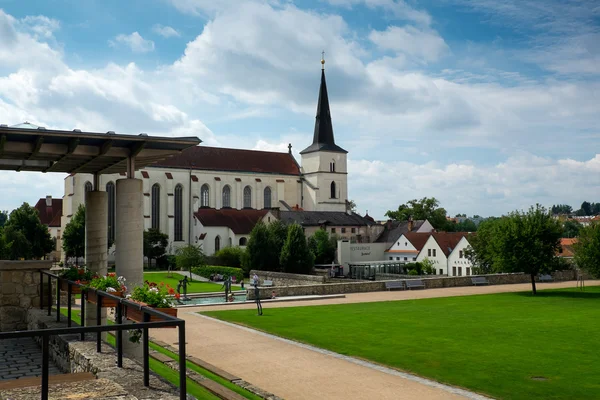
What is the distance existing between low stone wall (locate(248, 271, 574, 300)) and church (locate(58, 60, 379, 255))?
3920 cm

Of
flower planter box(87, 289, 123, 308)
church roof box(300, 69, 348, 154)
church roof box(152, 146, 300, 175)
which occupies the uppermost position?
church roof box(300, 69, 348, 154)

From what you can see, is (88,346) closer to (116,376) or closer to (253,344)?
(116,376)

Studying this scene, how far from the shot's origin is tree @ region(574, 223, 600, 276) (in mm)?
35438

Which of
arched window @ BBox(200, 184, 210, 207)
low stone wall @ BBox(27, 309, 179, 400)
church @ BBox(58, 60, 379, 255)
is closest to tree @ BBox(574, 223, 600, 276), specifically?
low stone wall @ BBox(27, 309, 179, 400)

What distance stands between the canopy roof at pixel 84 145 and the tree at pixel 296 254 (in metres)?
42.3

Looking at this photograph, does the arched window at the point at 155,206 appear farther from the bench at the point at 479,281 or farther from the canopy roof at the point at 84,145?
the canopy roof at the point at 84,145

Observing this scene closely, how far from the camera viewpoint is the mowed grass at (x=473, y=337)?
12.2m

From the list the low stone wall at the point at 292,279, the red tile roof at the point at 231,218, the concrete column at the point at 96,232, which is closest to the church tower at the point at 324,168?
the red tile roof at the point at 231,218

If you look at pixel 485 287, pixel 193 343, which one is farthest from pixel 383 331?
pixel 485 287

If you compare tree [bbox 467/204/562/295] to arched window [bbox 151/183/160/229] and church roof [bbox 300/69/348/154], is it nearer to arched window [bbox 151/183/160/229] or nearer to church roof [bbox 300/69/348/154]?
arched window [bbox 151/183/160/229]

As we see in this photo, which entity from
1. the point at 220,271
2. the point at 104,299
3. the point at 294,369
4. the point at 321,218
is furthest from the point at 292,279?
the point at 104,299

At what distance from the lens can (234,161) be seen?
9200 centimetres

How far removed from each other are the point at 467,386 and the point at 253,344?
709 cm

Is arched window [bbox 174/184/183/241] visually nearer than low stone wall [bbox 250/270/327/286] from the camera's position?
No
